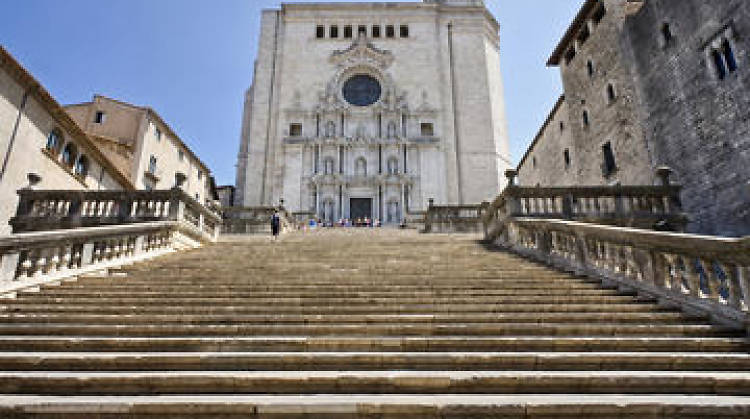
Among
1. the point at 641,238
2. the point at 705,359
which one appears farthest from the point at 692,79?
the point at 705,359

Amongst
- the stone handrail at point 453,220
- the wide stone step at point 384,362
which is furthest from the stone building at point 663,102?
the wide stone step at point 384,362

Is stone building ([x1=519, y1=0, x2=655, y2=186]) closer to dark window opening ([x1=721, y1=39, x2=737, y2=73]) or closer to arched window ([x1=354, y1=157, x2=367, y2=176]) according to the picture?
dark window opening ([x1=721, y1=39, x2=737, y2=73])

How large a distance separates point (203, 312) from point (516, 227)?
780cm

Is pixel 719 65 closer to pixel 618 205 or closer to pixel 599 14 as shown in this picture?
pixel 618 205

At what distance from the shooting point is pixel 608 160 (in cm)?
2044

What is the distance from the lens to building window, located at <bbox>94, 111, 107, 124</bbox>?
82.1 feet

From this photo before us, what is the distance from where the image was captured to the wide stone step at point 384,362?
358 cm

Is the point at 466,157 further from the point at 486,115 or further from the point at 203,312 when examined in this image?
the point at 203,312

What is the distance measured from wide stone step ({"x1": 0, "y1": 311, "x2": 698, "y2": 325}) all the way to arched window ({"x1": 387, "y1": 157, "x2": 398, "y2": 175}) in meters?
25.5

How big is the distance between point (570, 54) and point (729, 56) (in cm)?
1204

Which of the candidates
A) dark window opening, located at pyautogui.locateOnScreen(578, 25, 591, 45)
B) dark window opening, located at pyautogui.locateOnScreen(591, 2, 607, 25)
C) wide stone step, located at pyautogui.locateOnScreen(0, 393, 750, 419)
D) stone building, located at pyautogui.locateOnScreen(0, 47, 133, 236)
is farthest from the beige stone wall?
dark window opening, located at pyautogui.locateOnScreen(578, 25, 591, 45)

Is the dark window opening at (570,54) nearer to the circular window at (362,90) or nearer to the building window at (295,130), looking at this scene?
the circular window at (362,90)

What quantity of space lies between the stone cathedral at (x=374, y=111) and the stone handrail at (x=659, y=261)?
68.6 feet

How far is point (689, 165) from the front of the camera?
15.3 meters
